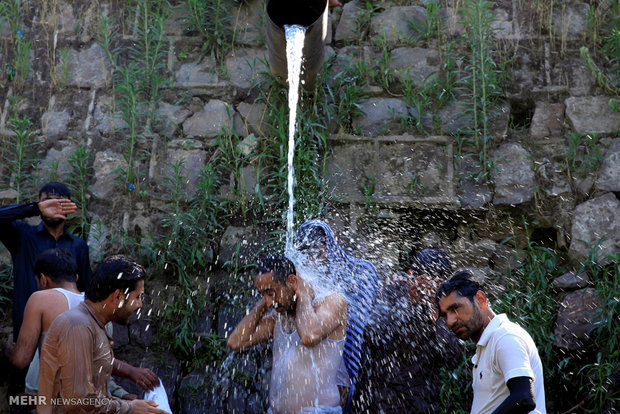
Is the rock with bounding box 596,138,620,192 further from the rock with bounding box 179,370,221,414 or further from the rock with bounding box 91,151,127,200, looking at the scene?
the rock with bounding box 91,151,127,200

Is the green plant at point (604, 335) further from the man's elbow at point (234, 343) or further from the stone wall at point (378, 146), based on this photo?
the man's elbow at point (234, 343)

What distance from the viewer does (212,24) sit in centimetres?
599

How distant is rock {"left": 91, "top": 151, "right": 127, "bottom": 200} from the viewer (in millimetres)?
5473

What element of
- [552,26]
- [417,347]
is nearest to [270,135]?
[417,347]

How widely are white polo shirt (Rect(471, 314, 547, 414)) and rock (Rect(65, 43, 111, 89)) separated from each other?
3.96 meters

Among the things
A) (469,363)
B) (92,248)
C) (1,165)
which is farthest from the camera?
(1,165)

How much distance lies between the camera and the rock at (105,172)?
547cm

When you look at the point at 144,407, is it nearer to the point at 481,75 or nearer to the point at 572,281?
the point at 572,281

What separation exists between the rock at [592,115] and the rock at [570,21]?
58cm

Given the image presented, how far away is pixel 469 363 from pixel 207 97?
285cm

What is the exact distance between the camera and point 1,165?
5.58 metres

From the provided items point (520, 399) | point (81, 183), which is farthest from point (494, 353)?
point (81, 183)

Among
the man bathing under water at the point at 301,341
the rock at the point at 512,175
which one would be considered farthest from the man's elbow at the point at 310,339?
the rock at the point at 512,175

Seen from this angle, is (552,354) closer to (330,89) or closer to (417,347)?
(417,347)
